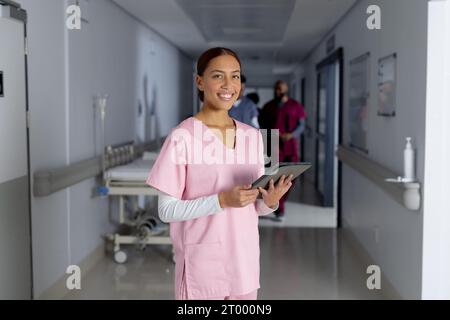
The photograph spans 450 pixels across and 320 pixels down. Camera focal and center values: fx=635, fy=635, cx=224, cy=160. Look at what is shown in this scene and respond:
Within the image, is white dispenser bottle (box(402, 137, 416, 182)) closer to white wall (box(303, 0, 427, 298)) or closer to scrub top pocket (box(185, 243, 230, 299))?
white wall (box(303, 0, 427, 298))

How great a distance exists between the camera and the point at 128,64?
23.0 ft

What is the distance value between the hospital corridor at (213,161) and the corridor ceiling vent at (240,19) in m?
0.05

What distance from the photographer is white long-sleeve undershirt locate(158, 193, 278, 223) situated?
1.92 m

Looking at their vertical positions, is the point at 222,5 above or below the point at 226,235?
above

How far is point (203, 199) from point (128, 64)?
5310 millimetres

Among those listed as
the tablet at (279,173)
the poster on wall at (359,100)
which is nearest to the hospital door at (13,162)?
the tablet at (279,173)

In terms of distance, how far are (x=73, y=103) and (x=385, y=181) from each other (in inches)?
95.8

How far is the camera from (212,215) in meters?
A: 1.98

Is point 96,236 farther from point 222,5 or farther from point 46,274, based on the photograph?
point 222,5

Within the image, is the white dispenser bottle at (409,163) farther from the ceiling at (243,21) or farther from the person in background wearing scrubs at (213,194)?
the ceiling at (243,21)

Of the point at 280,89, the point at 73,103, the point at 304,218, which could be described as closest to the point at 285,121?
the point at 280,89

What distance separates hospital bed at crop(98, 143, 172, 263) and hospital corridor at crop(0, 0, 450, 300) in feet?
0.06

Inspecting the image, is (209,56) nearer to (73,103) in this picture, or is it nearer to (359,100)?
(73,103)

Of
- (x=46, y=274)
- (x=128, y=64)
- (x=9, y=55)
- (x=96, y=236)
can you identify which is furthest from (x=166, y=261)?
(x=9, y=55)
